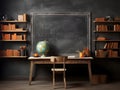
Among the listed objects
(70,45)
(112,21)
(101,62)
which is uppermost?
(112,21)

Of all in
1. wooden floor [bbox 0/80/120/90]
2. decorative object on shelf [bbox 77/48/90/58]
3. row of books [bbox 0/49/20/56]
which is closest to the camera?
wooden floor [bbox 0/80/120/90]

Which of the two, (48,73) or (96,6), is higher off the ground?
(96,6)

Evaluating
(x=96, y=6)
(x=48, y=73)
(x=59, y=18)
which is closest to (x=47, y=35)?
(x=59, y=18)

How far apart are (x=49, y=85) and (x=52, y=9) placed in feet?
8.22

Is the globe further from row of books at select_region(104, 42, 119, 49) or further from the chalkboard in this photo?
row of books at select_region(104, 42, 119, 49)

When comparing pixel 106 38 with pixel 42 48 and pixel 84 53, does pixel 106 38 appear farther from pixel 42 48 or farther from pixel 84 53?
pixel 42 48

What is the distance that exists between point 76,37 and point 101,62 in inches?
44.7

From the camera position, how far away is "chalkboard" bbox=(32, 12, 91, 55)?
852 cm

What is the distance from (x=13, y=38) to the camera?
27.4 feet

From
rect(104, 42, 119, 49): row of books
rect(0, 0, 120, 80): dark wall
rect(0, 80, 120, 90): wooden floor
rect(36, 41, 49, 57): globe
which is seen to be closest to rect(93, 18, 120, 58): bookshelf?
rect(104, 42, 119, 49): row of books

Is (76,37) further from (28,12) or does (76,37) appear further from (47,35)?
(28,12)

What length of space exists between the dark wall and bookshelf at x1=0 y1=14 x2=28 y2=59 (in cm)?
26

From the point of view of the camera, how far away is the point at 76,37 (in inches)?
336

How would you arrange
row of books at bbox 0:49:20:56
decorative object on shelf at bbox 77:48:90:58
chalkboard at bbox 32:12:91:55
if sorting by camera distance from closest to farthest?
decorative object on shelf at bbox 77:48:90:58, row of books at bbox 0:49:20:56, chalkboard at bbox 32:12:91:55
